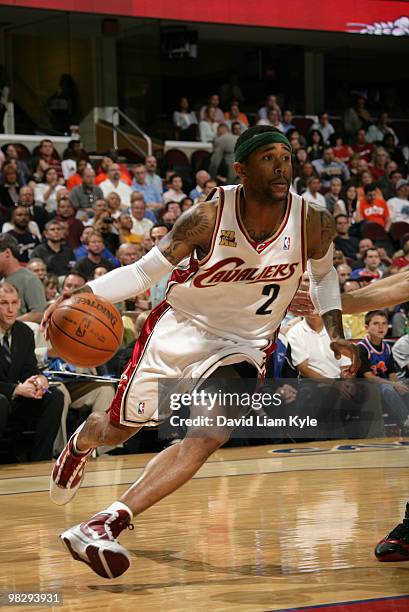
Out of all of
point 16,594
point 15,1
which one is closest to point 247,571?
point 16,594

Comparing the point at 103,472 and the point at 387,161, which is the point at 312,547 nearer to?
the point at 103,472

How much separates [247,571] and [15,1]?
1353 cm

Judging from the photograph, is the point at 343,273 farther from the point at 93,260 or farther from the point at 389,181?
the point at 389,181

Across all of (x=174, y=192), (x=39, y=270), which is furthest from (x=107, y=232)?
(x=174, y=192)

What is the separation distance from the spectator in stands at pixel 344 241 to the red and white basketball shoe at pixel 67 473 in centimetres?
918

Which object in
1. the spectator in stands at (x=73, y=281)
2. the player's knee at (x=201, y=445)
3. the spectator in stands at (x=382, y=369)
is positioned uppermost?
the spectator in stands at (x=73, y=281)

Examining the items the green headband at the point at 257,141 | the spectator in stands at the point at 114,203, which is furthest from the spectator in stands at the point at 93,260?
the green headband at the point at 257,141

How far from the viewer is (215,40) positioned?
2150 cm

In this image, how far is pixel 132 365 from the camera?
446cm

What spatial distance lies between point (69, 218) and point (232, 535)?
755 cm

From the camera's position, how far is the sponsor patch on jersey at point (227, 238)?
4.31 m

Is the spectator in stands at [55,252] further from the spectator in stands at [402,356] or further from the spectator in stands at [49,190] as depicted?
the spectator in stands at [402,356]

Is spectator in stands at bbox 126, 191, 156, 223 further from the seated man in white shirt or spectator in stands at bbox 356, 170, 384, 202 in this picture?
the seated man in white shirt

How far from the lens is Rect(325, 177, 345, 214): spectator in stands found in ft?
51.0
